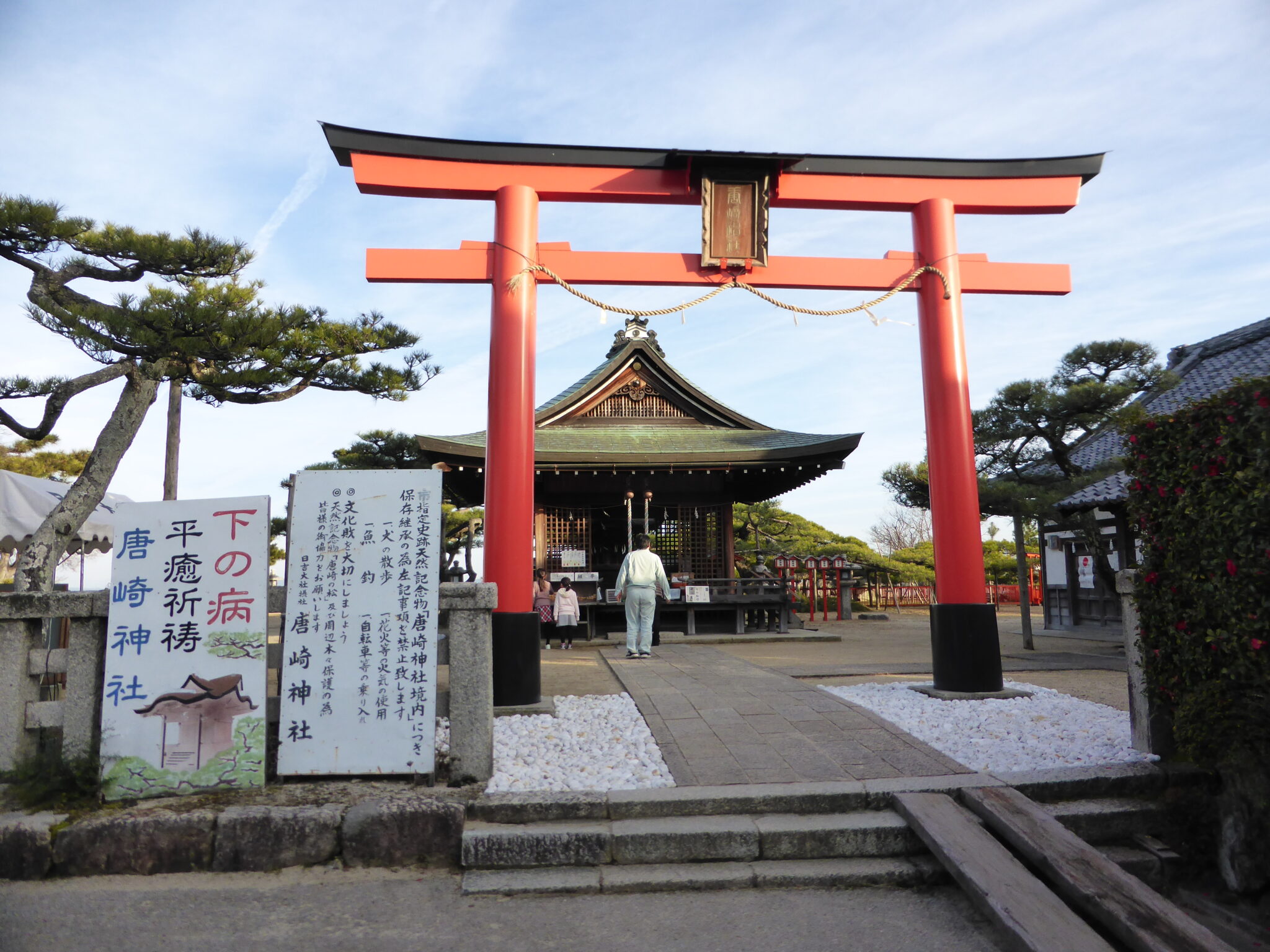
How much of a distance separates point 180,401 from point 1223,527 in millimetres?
14711

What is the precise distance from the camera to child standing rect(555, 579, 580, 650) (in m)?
12.2

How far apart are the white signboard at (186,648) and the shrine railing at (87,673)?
4.8 inches

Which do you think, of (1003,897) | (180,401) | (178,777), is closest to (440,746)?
(178,777)

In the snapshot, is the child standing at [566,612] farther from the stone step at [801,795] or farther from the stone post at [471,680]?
the stone step at [801,795]

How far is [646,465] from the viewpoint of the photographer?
43.7 feet

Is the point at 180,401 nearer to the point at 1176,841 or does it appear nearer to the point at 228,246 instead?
the point at 228,246

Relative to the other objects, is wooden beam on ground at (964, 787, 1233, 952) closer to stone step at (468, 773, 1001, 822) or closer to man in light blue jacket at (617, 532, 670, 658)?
stone step at (468, 773, 1001, 822)

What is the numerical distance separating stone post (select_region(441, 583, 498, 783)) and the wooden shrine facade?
8516 millimetres

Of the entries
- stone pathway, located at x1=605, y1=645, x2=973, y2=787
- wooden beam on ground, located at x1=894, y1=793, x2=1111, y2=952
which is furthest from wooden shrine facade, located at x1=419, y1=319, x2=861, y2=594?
wooden beam on ground, located at x1=894, y1=793, x2=1111, y2=952

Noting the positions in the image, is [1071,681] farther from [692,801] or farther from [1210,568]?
[692,801]

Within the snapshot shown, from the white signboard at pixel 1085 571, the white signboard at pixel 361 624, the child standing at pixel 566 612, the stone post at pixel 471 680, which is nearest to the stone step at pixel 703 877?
the stone post at pixel 471 680

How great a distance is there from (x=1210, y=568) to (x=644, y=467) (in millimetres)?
10032

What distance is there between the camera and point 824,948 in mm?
2877

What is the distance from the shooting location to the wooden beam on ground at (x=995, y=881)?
2.74 metres
